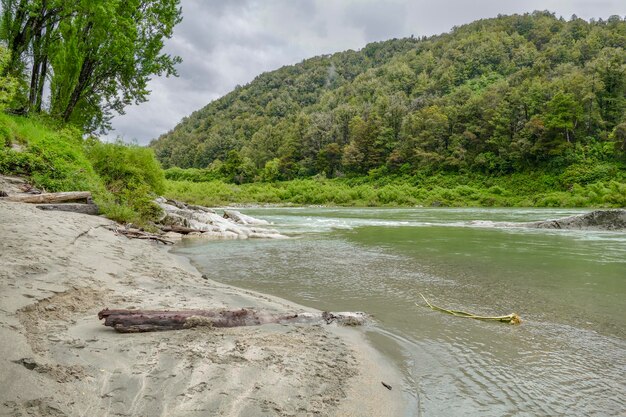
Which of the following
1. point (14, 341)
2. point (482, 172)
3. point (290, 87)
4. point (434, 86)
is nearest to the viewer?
point (14, 341)

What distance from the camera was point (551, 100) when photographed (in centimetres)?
6028

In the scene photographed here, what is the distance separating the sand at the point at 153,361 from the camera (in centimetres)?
272

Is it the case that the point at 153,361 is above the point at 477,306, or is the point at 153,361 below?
above

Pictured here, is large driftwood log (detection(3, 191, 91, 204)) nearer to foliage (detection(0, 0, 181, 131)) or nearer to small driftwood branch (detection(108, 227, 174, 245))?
small driftwood branch (detection(108, 227, 174, 245))

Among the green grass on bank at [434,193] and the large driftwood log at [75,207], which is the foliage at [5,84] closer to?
the large driftwood log at [75,207]

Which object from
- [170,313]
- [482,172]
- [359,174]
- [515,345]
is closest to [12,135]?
Result: [170,313]

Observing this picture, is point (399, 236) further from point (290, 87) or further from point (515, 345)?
point (290, 87)

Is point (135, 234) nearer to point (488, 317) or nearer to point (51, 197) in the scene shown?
Answer: point (51, 197)

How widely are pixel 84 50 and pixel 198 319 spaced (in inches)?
775

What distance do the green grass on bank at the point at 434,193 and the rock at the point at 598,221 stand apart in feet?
86.0

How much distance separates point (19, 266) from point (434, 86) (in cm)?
11137

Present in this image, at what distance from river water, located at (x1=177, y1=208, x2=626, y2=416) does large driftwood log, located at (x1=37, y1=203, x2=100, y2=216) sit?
3.08 meters

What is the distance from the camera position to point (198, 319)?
441 cm

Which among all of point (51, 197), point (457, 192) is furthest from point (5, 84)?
point (457, 192)
